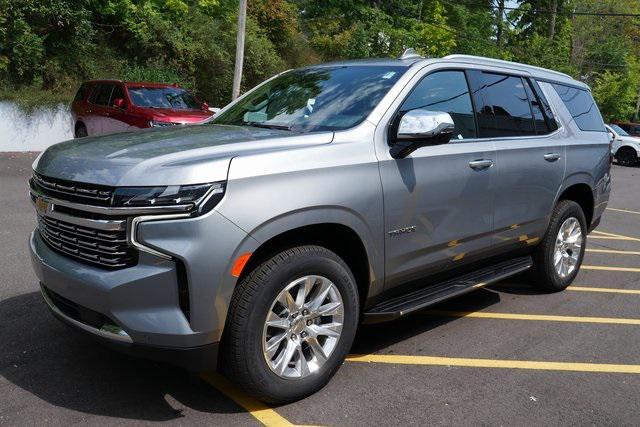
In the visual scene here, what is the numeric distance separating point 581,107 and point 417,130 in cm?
311

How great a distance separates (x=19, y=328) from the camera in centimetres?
423

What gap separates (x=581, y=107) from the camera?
19.4ft

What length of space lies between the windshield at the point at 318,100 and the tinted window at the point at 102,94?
958cm

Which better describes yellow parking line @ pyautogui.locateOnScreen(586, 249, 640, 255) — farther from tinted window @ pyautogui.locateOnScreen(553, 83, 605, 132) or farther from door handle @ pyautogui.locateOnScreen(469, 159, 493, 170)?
door handle @ pyautogui.locateOnScreen(469, 159, 493, 170)

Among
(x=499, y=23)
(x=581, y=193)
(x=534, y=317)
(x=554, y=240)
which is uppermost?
(x=499, y=23)

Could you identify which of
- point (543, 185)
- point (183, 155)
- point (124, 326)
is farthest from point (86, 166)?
point (543, 185)

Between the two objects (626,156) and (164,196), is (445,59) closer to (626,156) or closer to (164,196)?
(164,196)

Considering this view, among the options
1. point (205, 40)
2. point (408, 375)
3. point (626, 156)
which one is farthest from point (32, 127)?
point (626, 156)

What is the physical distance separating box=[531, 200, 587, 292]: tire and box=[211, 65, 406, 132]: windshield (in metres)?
2.26

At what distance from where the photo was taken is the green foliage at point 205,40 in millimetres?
17703

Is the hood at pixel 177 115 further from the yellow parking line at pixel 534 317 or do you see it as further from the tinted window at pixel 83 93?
the yellow parking line at pixel 534 317

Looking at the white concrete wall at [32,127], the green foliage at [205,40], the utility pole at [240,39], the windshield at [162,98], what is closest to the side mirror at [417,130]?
the windshield at [162,98]

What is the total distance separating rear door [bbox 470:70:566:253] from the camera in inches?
178

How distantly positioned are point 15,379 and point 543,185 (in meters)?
4.09
